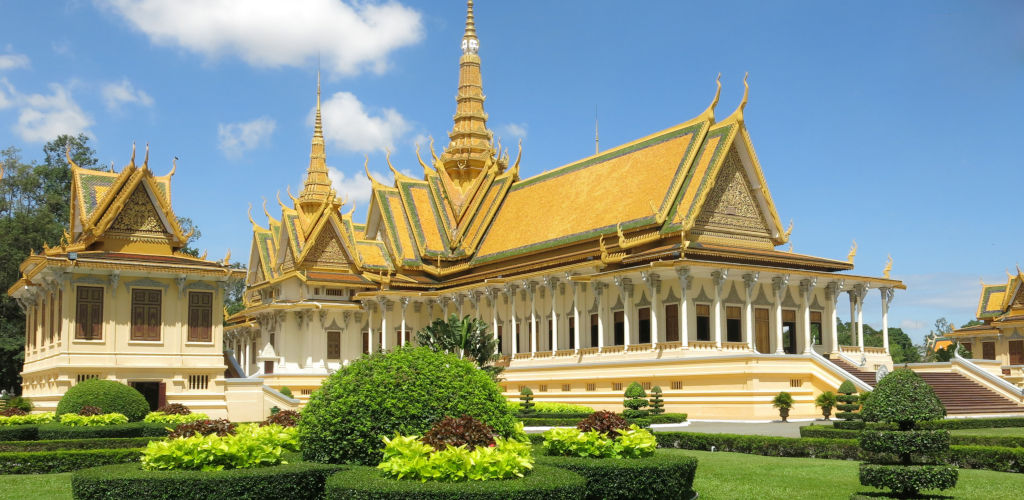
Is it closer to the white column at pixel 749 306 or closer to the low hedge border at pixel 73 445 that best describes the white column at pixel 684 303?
the white column at pixel 749 306

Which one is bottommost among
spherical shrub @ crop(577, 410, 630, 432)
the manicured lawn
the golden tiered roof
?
the manicured lawn

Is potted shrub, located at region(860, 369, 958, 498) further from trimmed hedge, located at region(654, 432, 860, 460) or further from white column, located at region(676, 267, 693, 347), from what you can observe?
white column, located at region(676, 267, 693, 347)

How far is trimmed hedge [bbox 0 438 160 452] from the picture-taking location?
57.8ft

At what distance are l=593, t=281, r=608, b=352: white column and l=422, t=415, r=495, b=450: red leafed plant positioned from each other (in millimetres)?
26280

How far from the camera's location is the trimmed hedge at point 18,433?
19906mm

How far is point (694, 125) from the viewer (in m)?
38.8

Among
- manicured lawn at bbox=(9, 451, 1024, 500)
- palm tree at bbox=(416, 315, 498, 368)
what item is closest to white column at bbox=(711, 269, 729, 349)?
palm tree at bbox=(416, 315, 498, 368)

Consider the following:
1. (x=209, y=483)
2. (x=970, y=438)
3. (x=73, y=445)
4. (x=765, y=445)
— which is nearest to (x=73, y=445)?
(x=73, y=445)

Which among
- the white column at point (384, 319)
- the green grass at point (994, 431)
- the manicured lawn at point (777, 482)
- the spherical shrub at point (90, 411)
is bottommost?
the green grass at point (994, 431)

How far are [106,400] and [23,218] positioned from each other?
97.3 feet

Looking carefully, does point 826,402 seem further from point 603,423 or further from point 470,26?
point 470,26

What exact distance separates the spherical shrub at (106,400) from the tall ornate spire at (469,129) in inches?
1186

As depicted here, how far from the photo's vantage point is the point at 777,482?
1395 cm

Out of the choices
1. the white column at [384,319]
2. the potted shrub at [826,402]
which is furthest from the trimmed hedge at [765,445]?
the white column at [384,319]
